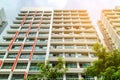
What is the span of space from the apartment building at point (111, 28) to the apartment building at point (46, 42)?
13.3ft

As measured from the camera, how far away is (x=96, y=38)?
49969 millimetres

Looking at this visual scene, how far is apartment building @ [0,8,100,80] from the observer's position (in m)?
40.3

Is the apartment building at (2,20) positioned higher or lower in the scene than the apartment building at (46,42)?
higher

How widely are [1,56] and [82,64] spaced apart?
1526cm

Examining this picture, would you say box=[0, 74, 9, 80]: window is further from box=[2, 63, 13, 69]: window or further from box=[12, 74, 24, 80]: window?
box=[2, 63, 13, 69]: window

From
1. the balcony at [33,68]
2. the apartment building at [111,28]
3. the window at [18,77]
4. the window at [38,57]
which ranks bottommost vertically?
the window at [18,77]

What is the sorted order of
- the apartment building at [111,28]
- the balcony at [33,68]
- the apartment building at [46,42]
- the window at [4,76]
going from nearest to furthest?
the window at [4,76], the balcony at [33,68], the apartment building at [46,42], the apartment building at [111,28]

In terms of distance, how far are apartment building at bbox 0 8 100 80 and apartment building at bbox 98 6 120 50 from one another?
13.3ft

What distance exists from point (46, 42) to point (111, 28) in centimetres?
1641

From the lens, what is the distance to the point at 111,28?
2122 inches

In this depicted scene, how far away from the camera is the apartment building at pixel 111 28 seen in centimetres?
5032

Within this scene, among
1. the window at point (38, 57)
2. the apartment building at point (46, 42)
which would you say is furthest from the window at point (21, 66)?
the window at point (38, 57)

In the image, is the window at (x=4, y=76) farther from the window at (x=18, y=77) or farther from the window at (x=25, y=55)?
the window at (x=25, y=55)

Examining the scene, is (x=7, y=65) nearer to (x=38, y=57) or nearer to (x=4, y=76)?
(x=4, y=76)
